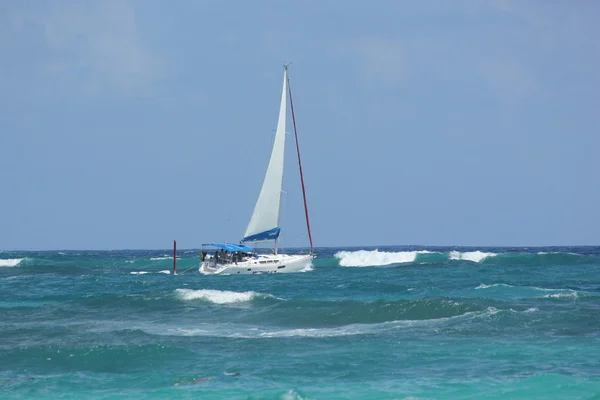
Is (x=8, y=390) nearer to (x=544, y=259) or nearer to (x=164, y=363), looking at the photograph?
(x=164, y=363)

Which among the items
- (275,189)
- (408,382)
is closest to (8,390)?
(408,382)

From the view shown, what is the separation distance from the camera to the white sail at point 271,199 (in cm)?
4988

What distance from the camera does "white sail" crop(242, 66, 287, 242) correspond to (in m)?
49.9

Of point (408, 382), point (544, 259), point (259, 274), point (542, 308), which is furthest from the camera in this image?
point (544, 259)

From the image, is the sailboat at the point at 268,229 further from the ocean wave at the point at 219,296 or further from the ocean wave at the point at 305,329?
the ocean wave at the point at 305,329

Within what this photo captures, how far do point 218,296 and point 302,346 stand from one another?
12.5m

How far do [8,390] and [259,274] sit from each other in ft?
105

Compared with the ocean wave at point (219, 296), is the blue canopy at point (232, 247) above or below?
above

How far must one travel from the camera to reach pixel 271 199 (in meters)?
50.1

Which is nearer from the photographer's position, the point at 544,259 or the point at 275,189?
the point at 275,189

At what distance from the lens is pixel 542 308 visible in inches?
965

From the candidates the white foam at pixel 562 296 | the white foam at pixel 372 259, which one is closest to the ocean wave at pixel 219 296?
the white foam at pixel 562 296

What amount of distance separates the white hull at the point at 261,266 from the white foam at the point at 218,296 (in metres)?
15.6

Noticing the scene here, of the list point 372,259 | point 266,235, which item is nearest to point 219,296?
point 266,235
